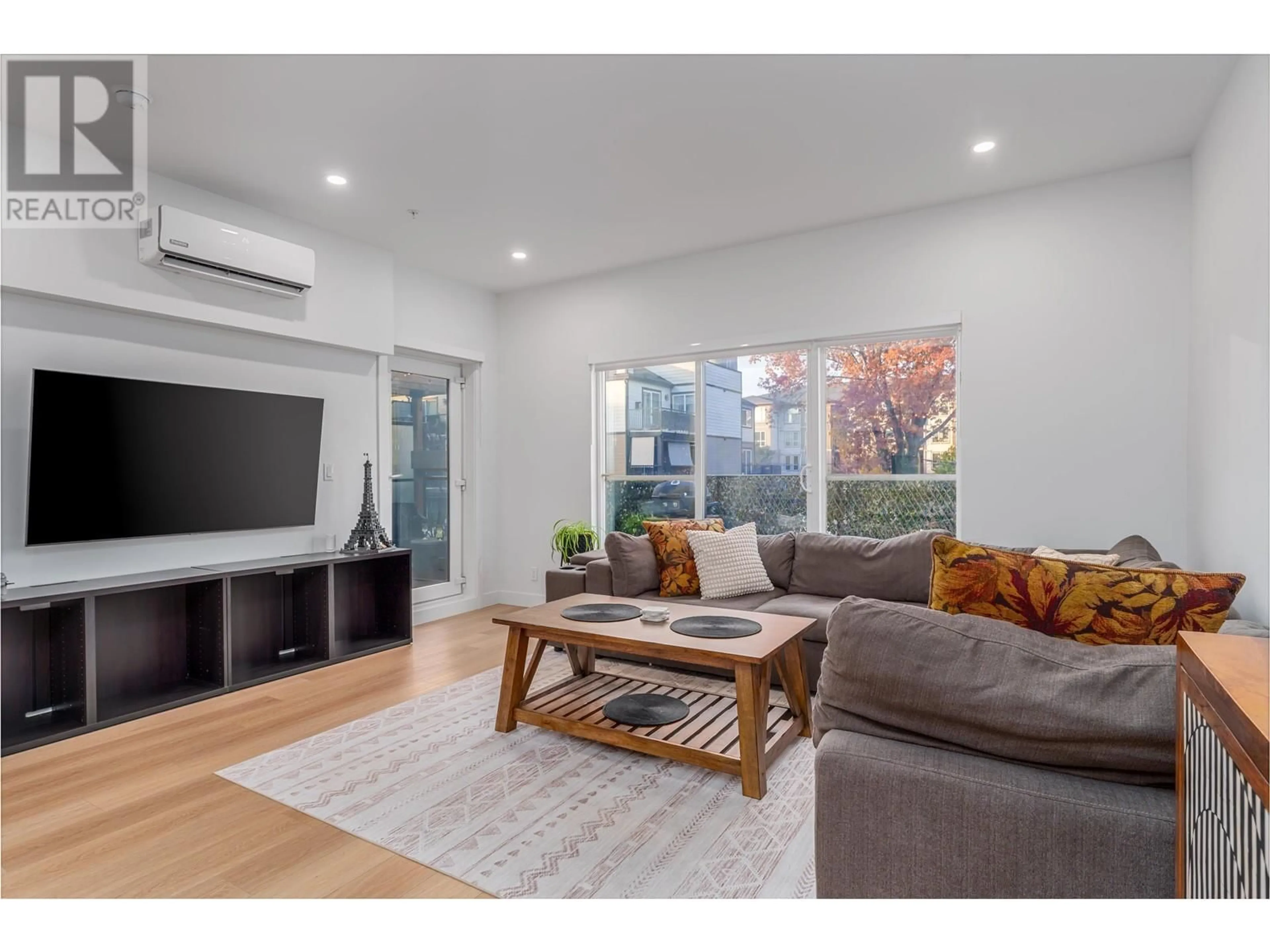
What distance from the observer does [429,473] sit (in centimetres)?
532

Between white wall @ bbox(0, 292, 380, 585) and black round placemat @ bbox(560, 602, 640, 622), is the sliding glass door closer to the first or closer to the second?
white wall @ bbox(0, 292, 380, 585)

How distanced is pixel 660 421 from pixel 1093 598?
3814 mm

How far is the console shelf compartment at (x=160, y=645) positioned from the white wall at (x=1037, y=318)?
3410 millimetres

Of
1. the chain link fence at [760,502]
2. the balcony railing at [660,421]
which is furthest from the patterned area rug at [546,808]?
the balcony railing at [660,421]

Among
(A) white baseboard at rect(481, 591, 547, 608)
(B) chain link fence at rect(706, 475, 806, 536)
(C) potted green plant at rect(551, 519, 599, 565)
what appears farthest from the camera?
(A) white baseboard at rect(481, 591, 547, 608)

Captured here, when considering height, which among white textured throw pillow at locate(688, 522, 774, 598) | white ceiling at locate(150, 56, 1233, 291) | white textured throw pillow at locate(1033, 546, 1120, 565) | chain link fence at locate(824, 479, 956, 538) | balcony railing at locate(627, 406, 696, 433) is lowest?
white textured throw pillow at locate(688, 522, 774, 598)

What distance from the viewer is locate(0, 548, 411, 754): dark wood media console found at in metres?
2.93

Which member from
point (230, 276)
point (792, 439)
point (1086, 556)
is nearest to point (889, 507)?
point (792, 439)

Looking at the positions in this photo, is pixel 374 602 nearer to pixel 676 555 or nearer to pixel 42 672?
pixel 42 672

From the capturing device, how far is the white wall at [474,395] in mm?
5188

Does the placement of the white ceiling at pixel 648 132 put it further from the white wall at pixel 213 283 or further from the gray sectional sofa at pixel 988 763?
the gray sectional sofa at pixel 988 763

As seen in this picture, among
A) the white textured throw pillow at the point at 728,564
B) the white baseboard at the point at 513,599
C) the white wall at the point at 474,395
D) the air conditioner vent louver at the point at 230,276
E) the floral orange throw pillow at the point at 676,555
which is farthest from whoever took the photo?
the white baseboard at the point at 513,599

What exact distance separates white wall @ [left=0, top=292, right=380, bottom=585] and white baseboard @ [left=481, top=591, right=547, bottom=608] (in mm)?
1550

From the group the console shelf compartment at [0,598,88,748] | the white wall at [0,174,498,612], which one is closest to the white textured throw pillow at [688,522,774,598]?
the white wall at [0,174,498,612]
